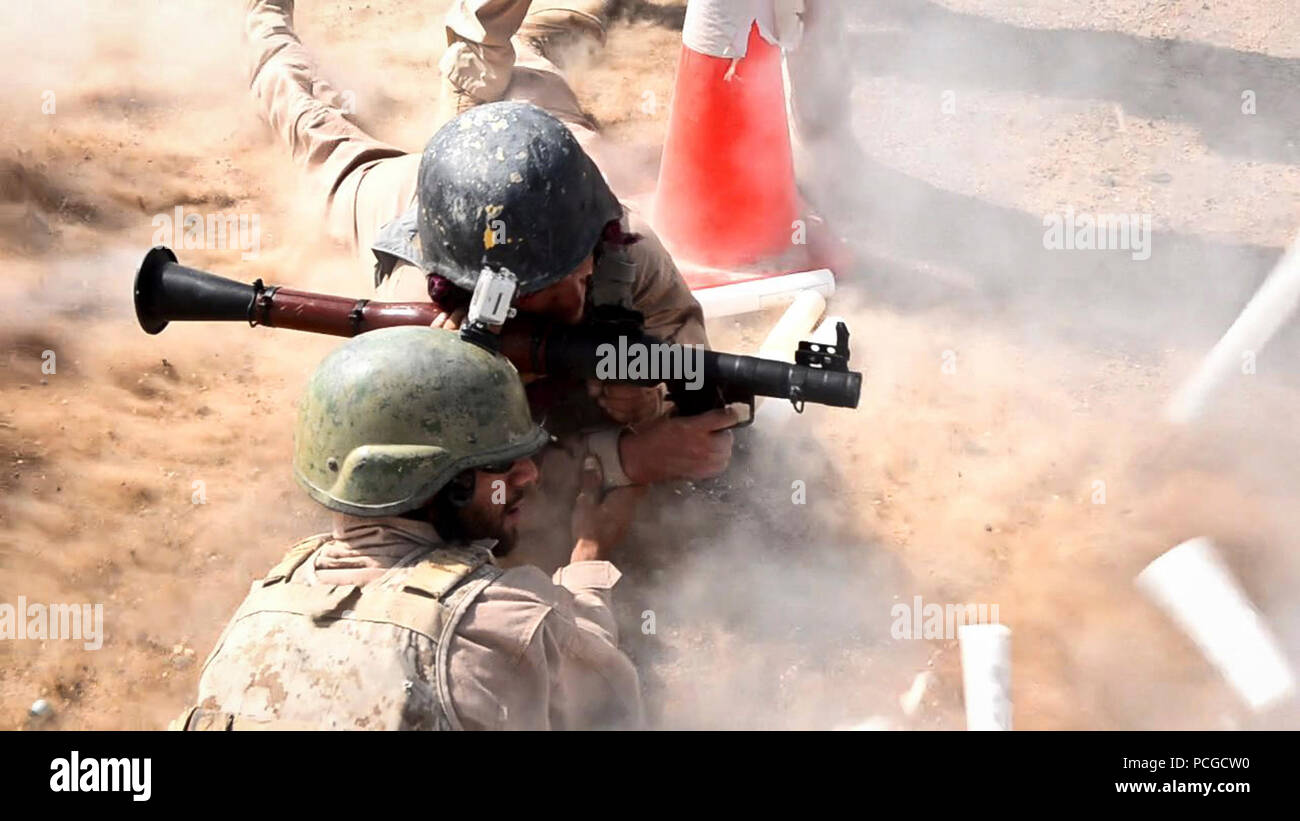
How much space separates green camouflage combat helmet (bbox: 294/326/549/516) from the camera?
2346mm

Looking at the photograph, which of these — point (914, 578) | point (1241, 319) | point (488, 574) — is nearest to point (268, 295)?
point (488, 574)

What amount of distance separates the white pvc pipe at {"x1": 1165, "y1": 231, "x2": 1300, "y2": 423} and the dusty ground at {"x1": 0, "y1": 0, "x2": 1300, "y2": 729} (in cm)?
8

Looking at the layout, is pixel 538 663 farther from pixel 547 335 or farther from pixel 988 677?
pixel 988 677

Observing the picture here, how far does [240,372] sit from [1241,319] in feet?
10.4

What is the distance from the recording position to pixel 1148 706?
292 centimetres

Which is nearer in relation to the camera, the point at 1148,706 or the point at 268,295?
the point at 1148,706

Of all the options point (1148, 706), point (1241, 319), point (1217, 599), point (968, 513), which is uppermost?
point (1241, 319)

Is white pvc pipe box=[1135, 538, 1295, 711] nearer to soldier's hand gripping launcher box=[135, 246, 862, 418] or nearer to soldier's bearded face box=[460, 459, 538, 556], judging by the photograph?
soldier's hand gripping launcher box=[135, 246, 862, 418]

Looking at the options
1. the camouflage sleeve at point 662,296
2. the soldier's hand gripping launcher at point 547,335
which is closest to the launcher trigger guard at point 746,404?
the soldier's hand gripping launcher at point 547,335

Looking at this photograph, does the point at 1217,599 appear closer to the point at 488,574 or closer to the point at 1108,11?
the point at 488,574

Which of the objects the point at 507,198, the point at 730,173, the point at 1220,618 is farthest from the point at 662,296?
the point at 1220,618

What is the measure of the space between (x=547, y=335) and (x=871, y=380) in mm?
1396

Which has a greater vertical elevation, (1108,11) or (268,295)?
(1108,11)

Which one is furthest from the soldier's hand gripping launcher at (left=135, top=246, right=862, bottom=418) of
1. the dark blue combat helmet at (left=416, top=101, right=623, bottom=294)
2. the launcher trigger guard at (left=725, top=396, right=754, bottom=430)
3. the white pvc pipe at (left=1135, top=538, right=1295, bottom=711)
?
the white pvc pipe at (left=1135, top=538, right=1295, bottom=711)
